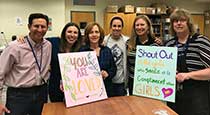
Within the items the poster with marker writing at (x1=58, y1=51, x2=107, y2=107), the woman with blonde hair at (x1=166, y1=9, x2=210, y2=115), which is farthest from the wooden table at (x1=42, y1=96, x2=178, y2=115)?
the woman with blonde hair at (x1=166, y1=9, x2=210, y2=115)

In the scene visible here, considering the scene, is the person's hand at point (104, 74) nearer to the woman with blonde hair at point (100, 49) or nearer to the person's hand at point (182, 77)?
the woman with blonde hair at point (100, 49)

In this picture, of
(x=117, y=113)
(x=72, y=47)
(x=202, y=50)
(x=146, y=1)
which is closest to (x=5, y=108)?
(x=72, y=47)

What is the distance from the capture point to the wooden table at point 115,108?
1955 millimetres

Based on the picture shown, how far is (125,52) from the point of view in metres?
2.91

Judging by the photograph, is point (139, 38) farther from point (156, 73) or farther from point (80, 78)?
point (80, 78)

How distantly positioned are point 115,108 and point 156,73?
A: 1.69 ft

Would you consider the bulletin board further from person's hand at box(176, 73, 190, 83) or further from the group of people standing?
person's hand at box(176, 73, 190, 83)

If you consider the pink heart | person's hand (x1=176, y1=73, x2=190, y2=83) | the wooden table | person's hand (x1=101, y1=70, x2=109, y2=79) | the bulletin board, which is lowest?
the wooden table

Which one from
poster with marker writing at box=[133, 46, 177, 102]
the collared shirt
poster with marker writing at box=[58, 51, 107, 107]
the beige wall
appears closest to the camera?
poster with marker writing at box=[58, 51, 107, 107]

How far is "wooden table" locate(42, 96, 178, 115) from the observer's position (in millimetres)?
1955

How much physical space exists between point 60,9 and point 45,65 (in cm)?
579

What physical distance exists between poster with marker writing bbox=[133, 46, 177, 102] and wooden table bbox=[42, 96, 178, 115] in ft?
0.32

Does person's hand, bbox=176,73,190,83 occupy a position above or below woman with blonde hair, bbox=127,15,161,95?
below

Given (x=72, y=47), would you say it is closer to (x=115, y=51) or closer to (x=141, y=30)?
(x=115, y=51)
